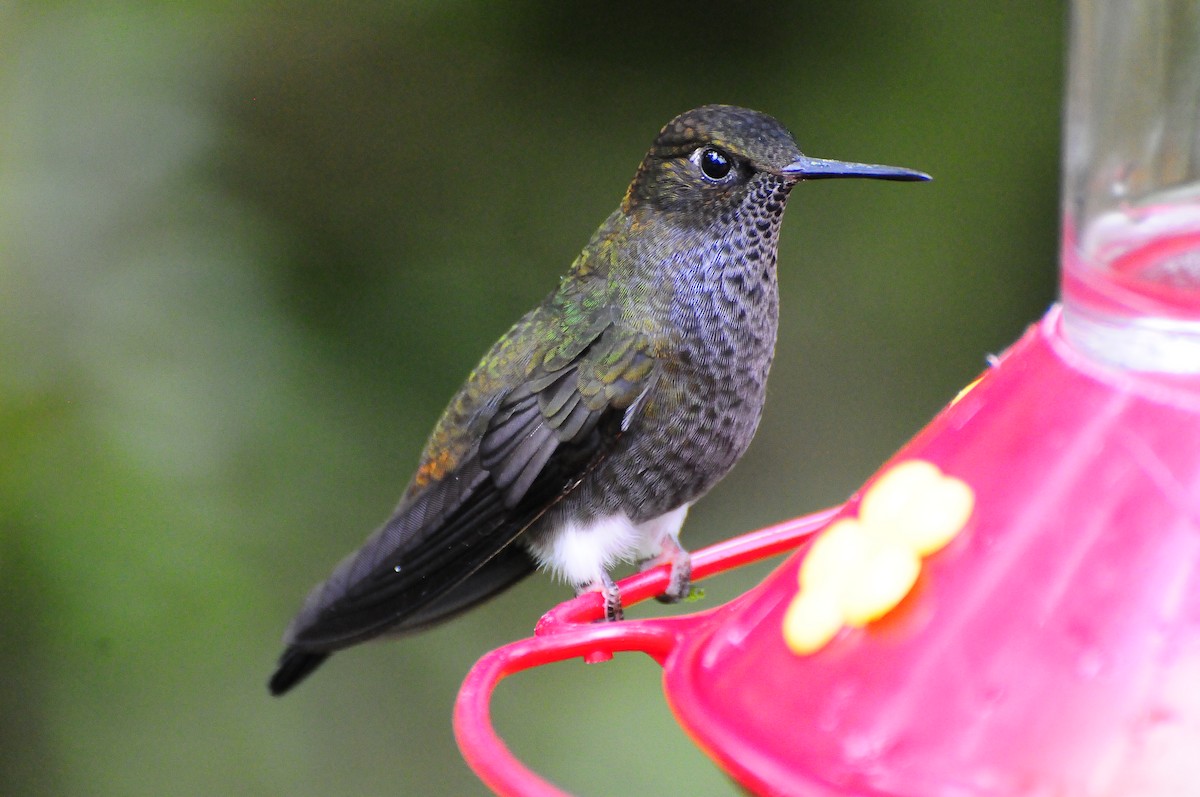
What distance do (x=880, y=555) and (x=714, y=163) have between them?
1.17 m

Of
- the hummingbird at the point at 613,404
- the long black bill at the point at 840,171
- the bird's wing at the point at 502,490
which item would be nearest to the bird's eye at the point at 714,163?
the hummingbird at the point at 613,404

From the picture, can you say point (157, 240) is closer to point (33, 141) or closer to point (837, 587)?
point (33, 141)

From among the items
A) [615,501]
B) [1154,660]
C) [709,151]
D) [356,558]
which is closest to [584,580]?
[615,501]

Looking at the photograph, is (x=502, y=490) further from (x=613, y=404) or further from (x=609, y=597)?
(x=609, y=597)

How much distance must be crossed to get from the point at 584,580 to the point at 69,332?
1.66 m

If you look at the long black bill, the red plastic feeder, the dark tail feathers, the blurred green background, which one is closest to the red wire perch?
the red plastic feeder

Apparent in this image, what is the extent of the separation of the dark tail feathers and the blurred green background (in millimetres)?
977

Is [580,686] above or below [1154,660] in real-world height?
below

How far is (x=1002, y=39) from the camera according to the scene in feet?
13.0

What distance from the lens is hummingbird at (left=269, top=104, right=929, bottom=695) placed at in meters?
2.28

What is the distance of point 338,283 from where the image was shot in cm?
368

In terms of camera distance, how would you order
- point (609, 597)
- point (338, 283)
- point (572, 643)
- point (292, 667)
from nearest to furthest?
1. point (572, 643)
2. point (609, 597)
3. point (292, 667)
4. point (338, 283)

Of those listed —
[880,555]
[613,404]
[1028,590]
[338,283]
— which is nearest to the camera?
[1028,590]

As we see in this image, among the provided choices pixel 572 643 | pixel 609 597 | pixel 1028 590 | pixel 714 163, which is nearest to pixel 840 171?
pixel 714 163
